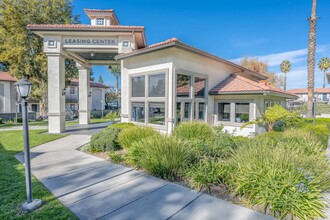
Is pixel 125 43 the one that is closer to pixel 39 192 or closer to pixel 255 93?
pixel 255 93

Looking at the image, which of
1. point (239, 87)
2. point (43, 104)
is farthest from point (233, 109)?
point (43, 104)

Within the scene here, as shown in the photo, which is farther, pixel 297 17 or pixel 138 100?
pixel 297 17

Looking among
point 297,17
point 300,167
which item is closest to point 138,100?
point 300,167

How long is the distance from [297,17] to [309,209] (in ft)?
62.3

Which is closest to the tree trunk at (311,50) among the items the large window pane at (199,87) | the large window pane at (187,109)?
the large window pane at (199,87)

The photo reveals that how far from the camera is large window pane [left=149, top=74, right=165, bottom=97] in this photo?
1064 centimetres

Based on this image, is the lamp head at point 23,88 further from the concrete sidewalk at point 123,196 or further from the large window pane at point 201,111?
the large window pane at point 201,111

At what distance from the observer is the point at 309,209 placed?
326 centimetres

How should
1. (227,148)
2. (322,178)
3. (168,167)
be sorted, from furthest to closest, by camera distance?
(227,148) → (168,167) → (322,178)

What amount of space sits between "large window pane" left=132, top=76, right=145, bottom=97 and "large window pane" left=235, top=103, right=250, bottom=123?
253 inches

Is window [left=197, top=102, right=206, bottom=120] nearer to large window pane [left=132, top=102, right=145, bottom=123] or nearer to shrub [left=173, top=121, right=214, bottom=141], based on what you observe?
shrub [left=173, top=121, right=214, bottom=141]

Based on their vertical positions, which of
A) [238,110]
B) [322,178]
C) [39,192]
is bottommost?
[39,192]

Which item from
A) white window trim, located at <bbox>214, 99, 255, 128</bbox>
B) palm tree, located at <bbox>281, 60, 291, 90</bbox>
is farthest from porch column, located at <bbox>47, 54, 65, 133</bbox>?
palm tree, located at <bbox>281, 60, 291, 90</bbox>

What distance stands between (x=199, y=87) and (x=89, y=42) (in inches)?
328
